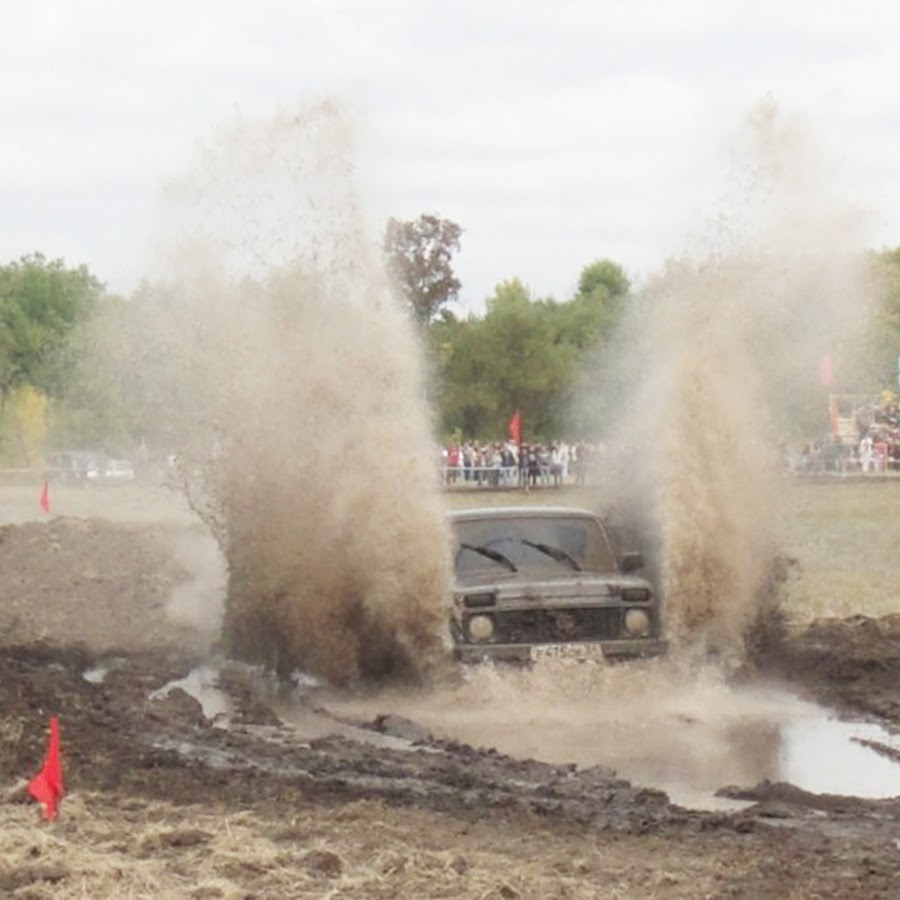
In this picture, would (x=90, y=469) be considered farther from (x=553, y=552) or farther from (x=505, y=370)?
(x=553, y=552)

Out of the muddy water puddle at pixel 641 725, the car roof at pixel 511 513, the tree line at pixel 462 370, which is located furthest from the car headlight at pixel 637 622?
the tree line at pixel 462 370

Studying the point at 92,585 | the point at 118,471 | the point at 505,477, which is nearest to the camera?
the point at 92,585

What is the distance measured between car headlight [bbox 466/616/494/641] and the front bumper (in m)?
0.07

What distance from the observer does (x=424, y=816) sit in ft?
35.4

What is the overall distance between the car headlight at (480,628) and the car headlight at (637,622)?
115cm

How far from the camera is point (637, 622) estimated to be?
17.1 meters

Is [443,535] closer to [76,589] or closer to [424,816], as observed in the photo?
[424,816]

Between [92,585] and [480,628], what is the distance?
12.8m

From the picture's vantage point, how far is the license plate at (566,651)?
1644 cm

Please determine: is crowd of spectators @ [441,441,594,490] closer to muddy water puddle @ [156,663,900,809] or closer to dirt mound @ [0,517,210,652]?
dirt mound @ [0,517,210,652]

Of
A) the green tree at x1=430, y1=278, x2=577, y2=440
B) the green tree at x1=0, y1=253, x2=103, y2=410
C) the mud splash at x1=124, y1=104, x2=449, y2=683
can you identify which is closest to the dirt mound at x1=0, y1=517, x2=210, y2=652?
the mud splash at x1=124, y1=104, x2=449, y2=683

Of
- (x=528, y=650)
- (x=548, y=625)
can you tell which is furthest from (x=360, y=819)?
(x=548, y=625)

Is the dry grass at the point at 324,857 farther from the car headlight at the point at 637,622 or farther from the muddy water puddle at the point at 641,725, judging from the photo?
the car headlight at the point at 637,622

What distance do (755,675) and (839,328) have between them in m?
6.76
